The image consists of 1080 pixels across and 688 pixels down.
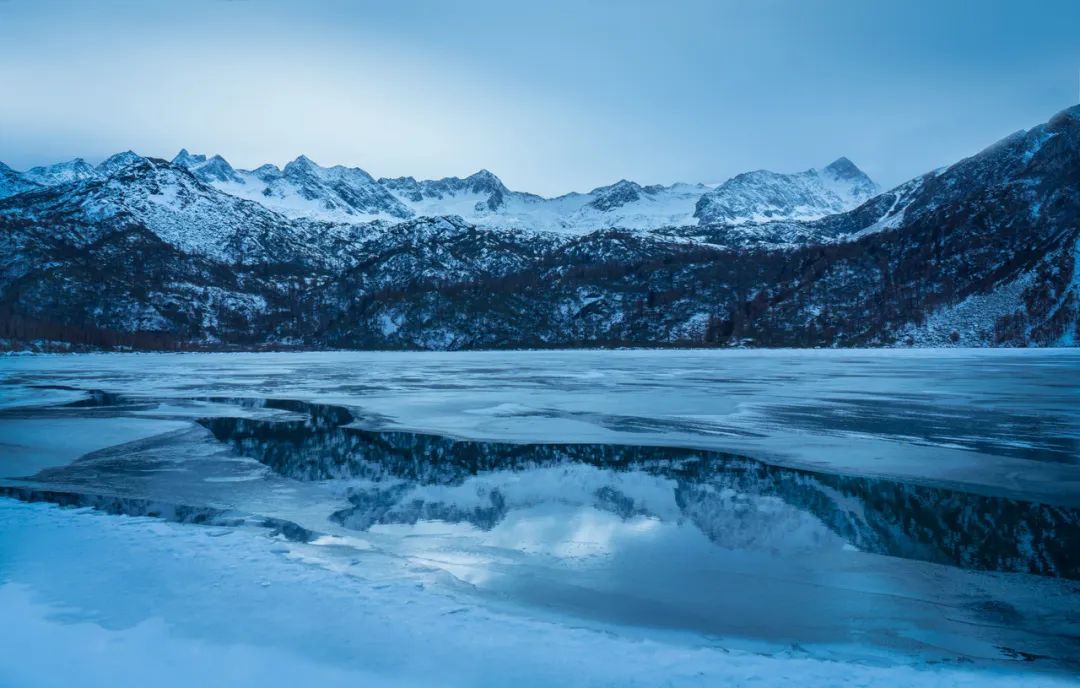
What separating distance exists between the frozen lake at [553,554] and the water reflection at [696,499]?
2.7 inches

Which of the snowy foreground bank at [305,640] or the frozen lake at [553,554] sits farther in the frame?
the frozen lake at [553,554]

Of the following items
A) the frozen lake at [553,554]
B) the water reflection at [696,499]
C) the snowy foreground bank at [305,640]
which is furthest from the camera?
the water reflection at [696,499]

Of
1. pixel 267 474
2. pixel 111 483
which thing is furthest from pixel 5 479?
pixel 267 474

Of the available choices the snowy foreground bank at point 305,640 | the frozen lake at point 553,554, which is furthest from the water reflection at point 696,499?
the snowy foreground bank at point 305,640

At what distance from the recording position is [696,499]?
1181cm

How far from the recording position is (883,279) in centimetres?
18325

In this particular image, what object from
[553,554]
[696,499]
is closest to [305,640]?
[553,554]

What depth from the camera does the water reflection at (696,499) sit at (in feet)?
30.5

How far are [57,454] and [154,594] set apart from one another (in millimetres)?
11148

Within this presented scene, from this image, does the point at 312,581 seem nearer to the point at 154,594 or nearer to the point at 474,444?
the point at 154,594

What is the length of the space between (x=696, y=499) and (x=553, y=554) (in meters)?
3.80

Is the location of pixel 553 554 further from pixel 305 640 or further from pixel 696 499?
pixel 696 499

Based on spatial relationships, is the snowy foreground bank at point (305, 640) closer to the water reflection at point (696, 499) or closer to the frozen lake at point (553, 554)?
the frozen lake at point (553, 554)

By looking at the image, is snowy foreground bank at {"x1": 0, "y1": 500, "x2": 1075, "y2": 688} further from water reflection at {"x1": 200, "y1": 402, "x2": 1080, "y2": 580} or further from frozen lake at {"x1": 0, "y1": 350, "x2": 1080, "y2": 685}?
water reflection at {"x1": 200, "y1": 402, "x2": 1080, "y2": 580}
